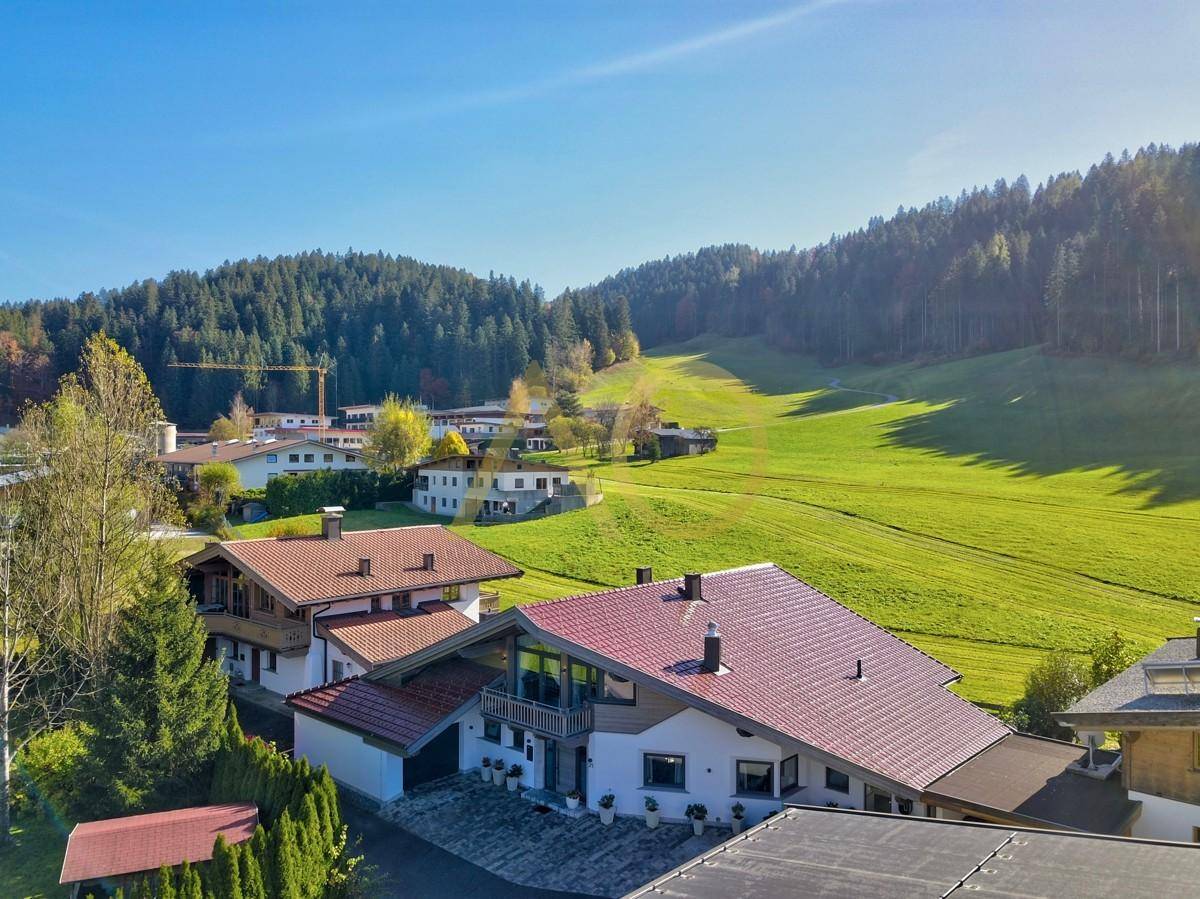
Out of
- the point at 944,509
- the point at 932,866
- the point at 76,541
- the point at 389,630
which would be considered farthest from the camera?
the point at 944,509

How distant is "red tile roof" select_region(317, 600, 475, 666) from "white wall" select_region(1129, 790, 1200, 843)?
18.1m

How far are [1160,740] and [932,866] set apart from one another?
7.60 m

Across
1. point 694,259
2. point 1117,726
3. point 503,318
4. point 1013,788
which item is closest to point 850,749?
point 1013,788

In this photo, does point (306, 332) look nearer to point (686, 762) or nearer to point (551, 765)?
point (551, 765)

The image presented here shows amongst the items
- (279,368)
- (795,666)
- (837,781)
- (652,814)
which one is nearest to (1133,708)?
(837,781)

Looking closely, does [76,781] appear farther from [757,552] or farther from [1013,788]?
[757,552]

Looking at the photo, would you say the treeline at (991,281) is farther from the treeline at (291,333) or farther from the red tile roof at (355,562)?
the red tile roof at (355,562)

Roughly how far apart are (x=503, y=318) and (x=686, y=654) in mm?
123200

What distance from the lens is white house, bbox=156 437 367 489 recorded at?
6700 centimetres

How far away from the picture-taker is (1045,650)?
1192 inches

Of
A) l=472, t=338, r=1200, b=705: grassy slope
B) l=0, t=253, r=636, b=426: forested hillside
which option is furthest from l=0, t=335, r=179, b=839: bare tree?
l=0, t=253, r=636, b=426: forested hillside

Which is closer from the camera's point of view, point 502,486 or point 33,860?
point 33,860

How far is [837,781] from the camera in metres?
17.0

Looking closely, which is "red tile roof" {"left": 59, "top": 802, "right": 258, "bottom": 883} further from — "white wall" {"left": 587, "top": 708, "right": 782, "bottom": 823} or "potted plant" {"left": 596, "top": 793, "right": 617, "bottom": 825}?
"white wall" {"left": 587, "top": 708, "right": 782, "bottom": 823}
